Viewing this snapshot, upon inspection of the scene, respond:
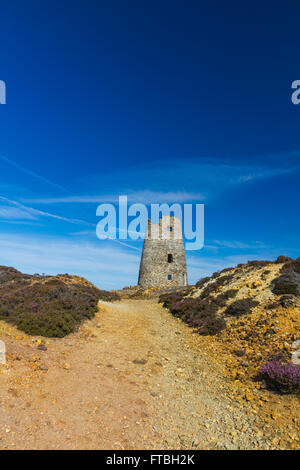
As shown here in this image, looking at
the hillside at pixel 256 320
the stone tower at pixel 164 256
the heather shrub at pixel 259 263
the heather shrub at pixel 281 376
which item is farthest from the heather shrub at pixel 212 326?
the stone tower at pixel 164 256

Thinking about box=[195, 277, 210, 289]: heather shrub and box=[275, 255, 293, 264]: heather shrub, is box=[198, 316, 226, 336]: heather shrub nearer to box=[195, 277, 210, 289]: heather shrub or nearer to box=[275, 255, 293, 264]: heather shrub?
box=[275, 255, 293, 264]: heather shrub

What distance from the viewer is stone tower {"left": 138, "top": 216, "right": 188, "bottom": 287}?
1585 inches

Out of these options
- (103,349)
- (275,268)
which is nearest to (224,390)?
(103,349)

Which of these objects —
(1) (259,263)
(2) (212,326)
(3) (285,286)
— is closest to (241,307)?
(2) (212,326)

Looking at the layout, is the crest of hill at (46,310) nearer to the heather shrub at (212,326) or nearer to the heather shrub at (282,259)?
the heather shrub at (212,326)

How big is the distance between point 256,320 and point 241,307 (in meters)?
1.67

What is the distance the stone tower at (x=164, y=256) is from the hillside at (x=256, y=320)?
1997cm

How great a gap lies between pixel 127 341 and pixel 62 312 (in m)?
4.09

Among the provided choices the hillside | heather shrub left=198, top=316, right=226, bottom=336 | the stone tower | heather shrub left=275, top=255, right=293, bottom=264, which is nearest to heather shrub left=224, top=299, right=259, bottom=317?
the hillside

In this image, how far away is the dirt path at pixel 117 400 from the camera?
514 centimetres

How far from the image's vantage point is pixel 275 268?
17438mm

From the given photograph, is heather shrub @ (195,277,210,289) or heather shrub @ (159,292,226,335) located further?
heather shrub @ (195,277,210,289)

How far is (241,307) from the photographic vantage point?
13.8 meters

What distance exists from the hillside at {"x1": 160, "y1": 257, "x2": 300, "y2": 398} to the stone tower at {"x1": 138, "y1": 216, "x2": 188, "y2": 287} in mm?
19966
